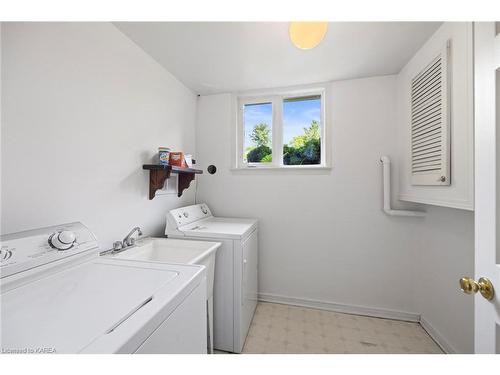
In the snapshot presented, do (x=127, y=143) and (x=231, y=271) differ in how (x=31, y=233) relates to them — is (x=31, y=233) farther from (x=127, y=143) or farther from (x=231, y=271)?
(x=231, y=271)

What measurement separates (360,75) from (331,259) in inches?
71.1

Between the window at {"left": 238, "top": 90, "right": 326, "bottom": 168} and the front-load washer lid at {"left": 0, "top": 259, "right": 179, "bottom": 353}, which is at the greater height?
the window at {"left": 238, "top": 90, "right": 326, "bottom": 168}

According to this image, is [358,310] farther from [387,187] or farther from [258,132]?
[258,132]

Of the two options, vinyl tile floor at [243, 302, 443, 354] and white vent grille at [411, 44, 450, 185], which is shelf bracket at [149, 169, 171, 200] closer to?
vinyl tile floor at [243, 302, 443, 354]

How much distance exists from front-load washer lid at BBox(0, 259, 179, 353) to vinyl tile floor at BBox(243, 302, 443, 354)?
1226mm

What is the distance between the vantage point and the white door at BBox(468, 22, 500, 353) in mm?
625

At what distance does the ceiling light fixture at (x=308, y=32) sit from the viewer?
0.88 metres

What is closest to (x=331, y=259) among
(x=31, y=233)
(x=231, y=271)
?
(x=231, y=271)

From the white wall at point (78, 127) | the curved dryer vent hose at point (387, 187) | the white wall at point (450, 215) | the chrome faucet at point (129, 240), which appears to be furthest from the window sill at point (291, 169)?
the chrome faucet at point (129, 240)

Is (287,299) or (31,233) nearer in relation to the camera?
(31,233)

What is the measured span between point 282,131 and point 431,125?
123 centimetres

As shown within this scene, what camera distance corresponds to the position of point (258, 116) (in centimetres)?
229

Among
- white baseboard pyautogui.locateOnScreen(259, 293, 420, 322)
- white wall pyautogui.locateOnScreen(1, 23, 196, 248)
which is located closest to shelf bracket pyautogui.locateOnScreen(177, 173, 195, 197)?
white wall pyautogui.locateOnScreen(1, 23, 196, 248)
